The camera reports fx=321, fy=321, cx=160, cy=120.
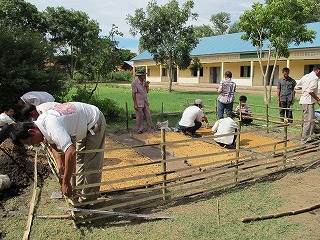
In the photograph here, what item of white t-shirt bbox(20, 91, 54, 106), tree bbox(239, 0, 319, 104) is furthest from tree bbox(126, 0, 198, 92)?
white t-shirt bbox(20, 91, 54, 106)

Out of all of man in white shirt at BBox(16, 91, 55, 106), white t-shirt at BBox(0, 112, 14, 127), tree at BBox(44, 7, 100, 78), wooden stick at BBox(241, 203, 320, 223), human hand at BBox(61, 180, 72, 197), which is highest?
tree at BBox(44, 7, 100, 78)

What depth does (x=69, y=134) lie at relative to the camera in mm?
3299

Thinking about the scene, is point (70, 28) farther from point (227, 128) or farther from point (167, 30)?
point (227, 128)

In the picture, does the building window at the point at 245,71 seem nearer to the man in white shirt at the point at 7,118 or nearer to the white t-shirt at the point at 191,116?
the white t-shirt at the point at 191,116

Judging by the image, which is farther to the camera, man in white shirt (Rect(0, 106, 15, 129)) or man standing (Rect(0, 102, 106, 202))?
man in white shirt (Rect(0, 106, 15, 129))

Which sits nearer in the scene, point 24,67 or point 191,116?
point 191,116

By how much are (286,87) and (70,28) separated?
31600mm

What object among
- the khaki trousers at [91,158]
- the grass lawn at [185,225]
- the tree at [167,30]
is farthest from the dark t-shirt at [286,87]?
the tree at [167,30]

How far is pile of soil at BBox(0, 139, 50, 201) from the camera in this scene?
14.9ft

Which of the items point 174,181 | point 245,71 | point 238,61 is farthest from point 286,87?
point 245,71

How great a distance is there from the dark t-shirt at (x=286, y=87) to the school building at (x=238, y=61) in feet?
50.9

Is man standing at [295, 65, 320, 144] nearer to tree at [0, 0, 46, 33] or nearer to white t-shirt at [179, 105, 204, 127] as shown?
white t-shirt at [179, 105, 204, 127]

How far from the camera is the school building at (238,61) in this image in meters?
23.3

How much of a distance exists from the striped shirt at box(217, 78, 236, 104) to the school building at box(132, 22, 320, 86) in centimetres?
1641
